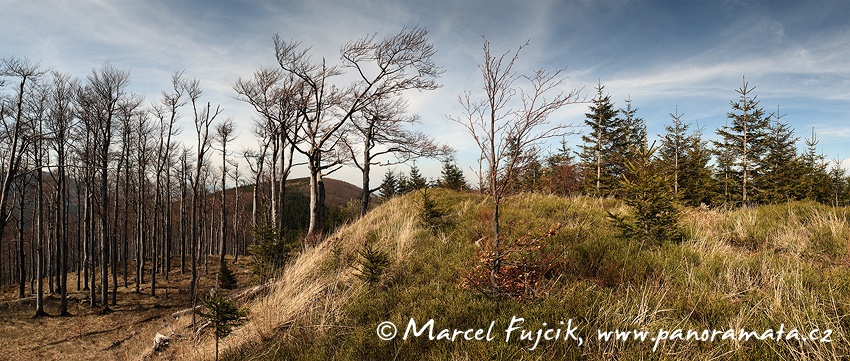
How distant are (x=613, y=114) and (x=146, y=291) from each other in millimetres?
34431

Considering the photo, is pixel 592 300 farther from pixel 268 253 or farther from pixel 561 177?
pixel 561 177

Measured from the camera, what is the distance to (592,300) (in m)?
3.46

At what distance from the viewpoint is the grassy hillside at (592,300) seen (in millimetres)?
2654

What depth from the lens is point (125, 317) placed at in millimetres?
14945

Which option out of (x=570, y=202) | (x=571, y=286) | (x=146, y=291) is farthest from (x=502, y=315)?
(x=146, y=291)

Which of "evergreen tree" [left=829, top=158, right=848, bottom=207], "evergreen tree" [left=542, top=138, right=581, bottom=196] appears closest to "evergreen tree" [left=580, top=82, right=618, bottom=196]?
"evergreen tree" [left=542, top=138, right=581, bottom=196]

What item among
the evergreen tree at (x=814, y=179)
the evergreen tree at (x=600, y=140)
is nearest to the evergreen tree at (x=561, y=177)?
the evergreen tree at (x=600, y=140)

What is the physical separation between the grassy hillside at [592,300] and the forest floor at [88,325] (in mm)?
6757

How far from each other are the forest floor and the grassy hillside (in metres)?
6.76

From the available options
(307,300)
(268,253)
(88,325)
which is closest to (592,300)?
(307,300)

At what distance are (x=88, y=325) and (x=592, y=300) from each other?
64.7 ft

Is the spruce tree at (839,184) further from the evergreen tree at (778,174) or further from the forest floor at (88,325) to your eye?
the forest floor at (88,325)

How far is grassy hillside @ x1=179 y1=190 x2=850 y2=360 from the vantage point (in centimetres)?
265

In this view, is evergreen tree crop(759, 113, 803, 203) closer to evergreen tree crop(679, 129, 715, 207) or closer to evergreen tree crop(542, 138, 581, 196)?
evergreen tree crop(679, 129, 715, 207)
